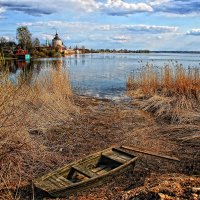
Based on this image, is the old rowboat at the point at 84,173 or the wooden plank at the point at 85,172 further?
the wooden plank at the point at 85,172

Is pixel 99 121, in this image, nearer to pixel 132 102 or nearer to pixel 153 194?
pixel 132 102

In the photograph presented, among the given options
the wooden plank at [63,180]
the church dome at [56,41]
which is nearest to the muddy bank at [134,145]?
the wooden plank at [63,180]

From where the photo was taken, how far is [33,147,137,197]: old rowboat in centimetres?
519

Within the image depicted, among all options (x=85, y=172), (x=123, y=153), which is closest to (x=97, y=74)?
(x=123, y=153)

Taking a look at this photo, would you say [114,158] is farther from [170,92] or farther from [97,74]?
[97,74]

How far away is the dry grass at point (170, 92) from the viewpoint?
11386mm

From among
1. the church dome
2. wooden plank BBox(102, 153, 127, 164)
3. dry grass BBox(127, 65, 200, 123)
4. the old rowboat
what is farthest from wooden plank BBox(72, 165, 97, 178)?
the church dome

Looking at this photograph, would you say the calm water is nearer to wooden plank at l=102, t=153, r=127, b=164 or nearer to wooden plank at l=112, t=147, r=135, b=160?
wooden plank at l=112, t=147, r=135, b=160

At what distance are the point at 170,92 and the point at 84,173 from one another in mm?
9727

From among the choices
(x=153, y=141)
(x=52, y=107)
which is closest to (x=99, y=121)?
(x=52, y=107)

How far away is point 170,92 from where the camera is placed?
14.6 meters

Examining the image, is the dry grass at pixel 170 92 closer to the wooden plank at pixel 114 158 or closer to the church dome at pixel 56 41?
the wooden plank at pixel 114 158

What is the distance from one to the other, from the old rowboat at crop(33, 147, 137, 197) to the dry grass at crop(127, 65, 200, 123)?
4380 mm

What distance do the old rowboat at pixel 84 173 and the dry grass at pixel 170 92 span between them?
172 inches
